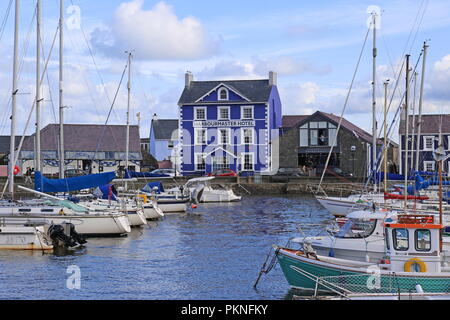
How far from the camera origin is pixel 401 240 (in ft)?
66.9

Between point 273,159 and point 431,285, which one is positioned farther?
point 273,159

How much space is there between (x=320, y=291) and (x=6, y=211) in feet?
56.0

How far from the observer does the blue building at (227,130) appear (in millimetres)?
76938

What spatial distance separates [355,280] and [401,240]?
1834 millimetres

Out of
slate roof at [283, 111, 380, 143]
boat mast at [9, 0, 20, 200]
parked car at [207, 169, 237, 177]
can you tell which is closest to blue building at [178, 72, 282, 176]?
parked car at [207, 169, 237, 177]

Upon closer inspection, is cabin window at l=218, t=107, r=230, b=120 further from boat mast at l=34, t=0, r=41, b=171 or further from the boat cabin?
the boat cabin

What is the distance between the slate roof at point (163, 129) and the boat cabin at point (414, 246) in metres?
84.3

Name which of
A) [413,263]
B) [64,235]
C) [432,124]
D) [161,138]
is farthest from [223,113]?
[413,263]

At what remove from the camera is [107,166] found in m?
80.0

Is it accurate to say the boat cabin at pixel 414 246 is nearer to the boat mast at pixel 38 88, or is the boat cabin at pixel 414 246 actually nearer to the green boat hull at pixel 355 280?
the green boat hull at pixel 355 280

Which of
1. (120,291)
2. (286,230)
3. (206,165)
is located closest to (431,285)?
(120,291)

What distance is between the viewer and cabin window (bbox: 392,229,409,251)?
66.7 ft
